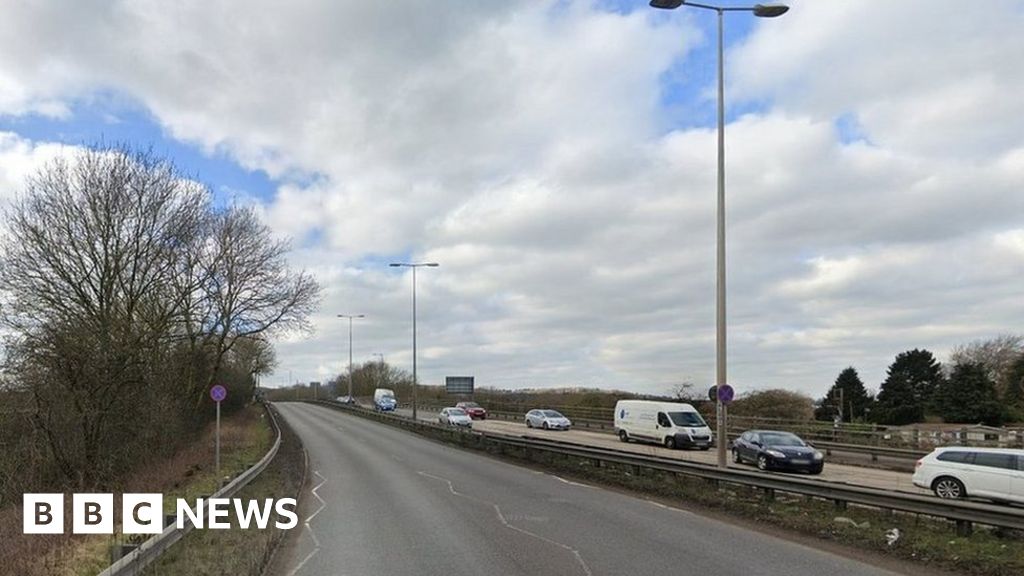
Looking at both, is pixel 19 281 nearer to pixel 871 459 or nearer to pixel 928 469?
pixel 928 469

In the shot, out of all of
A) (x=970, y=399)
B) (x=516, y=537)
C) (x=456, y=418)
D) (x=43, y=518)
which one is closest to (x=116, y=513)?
(x=43, y=518)

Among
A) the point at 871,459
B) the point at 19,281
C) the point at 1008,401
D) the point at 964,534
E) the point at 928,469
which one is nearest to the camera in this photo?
the point at 964,534

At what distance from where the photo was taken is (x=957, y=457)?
2011cm

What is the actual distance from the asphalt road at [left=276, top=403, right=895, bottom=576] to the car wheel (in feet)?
29.1

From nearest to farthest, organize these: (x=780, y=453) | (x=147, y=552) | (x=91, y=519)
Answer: (x=147, y=552) → (x=91, y=519) → (x=780, y=453)

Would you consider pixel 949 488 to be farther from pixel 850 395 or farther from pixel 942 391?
pixel 850 395

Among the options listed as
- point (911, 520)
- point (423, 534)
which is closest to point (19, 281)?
point (423, 534)

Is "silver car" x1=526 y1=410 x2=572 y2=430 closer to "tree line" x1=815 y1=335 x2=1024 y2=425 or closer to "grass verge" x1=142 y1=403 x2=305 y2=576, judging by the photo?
"tree line" x1=815 y1=335 x2=1024 y2=425

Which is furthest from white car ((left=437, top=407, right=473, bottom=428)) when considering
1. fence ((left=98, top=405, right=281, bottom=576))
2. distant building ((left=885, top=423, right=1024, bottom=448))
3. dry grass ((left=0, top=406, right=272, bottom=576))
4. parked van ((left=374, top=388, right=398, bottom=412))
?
fence ((left=98, top=405, right=281, bottom=576))

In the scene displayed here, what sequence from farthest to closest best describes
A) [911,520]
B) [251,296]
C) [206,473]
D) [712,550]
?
[251,296]
[206,473]
[911,520]
[712,550]

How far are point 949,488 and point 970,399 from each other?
164 feet

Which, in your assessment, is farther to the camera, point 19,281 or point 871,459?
point 871,459

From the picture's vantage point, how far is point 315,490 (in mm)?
19406

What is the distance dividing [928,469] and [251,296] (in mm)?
A: 37258
